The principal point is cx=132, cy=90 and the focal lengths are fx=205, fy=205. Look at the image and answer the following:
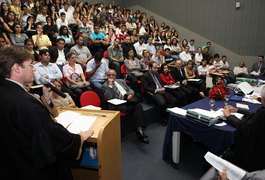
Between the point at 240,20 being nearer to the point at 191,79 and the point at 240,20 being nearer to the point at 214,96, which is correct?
the point at 191,79

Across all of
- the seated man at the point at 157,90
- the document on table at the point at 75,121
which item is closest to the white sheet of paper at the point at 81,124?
the document on table at the point at 75,121

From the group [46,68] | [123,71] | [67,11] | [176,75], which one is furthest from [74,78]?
[67,11]

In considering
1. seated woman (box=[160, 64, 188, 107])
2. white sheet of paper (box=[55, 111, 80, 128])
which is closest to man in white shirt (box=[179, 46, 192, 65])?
seated woman (box=[160, 64, 188, 107])

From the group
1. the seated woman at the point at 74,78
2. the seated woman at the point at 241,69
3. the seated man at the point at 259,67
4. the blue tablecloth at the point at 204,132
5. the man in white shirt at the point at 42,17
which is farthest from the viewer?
the seated woman at the point at 241,69

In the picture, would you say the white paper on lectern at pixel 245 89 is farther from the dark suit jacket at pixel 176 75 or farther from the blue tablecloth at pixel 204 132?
the dark suit jacket at pixel 176 75

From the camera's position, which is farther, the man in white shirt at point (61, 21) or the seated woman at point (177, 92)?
the man in white shirt at point (61, 21)

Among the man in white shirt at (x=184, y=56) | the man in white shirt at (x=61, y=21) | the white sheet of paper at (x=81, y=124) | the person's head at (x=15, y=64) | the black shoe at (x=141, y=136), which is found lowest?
the black shoe at (x=141, y=136)

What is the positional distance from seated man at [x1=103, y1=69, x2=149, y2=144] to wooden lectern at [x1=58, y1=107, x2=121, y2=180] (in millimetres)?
1453

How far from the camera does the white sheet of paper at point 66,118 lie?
1.66m

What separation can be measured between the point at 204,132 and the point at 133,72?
3.15 meters

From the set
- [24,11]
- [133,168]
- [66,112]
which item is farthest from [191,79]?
[24,11]

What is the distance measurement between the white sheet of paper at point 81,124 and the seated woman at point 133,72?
3.05 meters

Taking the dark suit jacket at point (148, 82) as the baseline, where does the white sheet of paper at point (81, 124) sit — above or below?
above

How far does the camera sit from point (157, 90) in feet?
14.2
